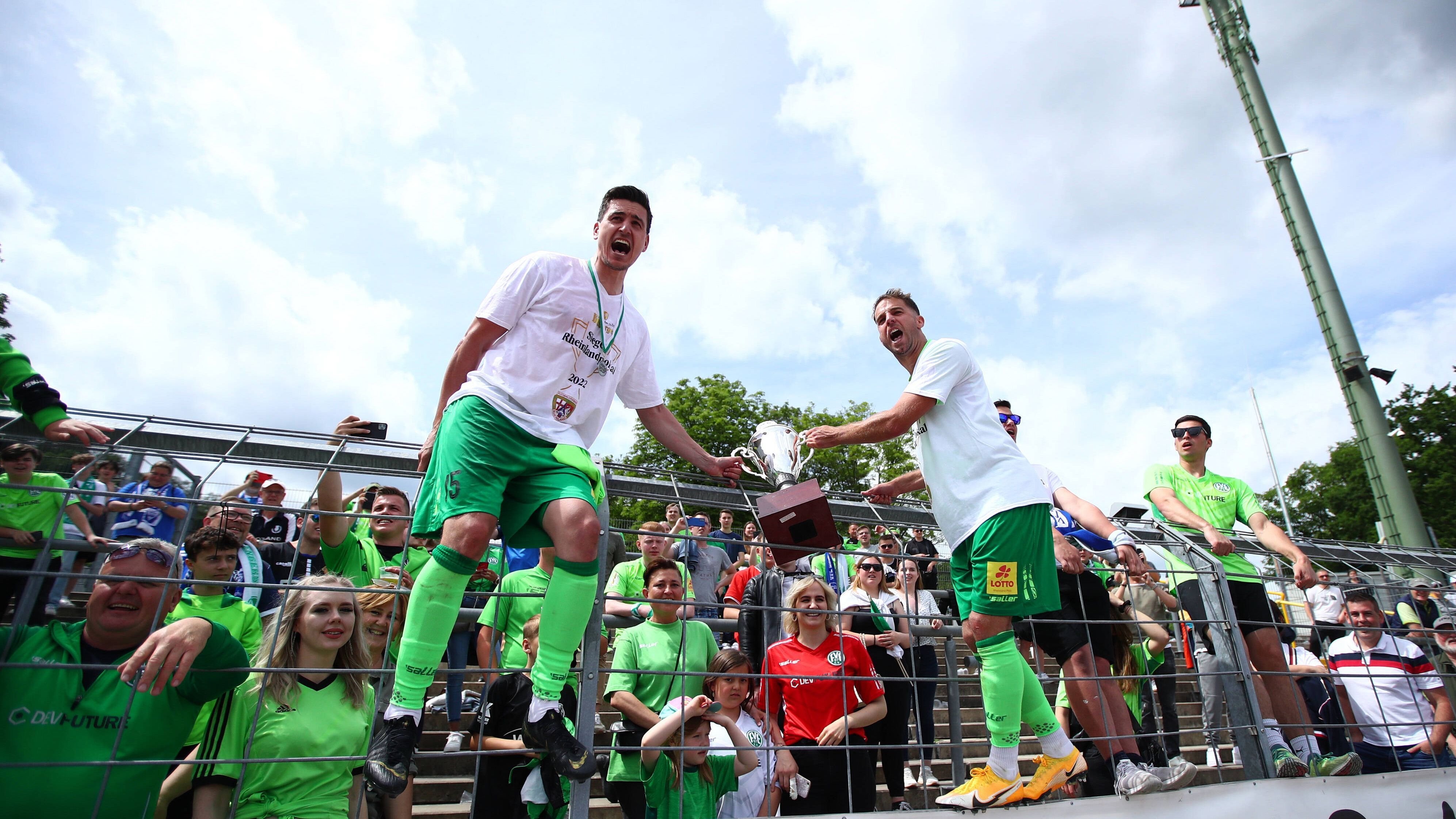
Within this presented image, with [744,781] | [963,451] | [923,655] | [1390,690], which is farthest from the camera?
[1390,690]

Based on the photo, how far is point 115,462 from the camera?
8.85 ft

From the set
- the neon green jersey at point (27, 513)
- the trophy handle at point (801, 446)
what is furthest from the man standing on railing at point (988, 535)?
the neon green jersey at point (27, 513)

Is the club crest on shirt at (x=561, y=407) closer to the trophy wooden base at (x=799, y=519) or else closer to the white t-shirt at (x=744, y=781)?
the trophy wooden base at (x=799, y=519)

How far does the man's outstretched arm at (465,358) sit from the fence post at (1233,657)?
3367mm

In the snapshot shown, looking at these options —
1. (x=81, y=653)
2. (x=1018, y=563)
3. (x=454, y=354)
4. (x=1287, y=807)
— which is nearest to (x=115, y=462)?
(x=81, y=653)

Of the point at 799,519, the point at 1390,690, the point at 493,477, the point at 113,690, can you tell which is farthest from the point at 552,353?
the point at 1390,690

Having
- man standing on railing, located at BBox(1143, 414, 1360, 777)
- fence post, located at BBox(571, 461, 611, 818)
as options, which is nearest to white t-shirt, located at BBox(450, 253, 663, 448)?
fence post, located at BBox(571, 461, 611, 818)

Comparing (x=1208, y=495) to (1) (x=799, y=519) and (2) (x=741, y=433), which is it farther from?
(2) (x=741, y=433)

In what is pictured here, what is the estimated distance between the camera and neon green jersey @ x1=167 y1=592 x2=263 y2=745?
→ 9.87 ft

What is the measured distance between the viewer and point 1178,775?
9.42 feet

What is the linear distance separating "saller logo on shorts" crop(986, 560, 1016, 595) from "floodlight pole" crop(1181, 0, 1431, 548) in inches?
435

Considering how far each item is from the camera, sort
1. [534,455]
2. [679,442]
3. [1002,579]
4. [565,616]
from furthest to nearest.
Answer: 1. [679,442]
2. [1002,579]
3. [534,455]
4. [565,616]

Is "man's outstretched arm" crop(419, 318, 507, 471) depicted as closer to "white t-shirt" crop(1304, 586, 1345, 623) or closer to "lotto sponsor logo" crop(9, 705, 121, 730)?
"lotto sponsor logo" crop(9, 705, 121, 730)

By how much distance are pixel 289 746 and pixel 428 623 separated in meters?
0.91
